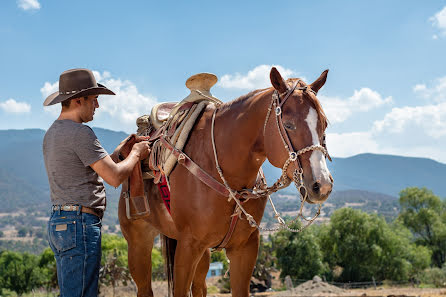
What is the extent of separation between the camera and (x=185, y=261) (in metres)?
3.83

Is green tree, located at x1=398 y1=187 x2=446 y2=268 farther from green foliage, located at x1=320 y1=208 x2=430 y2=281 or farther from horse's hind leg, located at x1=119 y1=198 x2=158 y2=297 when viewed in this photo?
horse's hind leg, located at x1=119 y1=198 x2=158 y2=297

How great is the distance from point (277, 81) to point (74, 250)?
6.53 ft

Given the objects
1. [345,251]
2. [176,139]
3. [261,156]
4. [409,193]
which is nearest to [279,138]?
[261,156]

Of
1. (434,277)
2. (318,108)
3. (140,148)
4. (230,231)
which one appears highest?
(318,108)

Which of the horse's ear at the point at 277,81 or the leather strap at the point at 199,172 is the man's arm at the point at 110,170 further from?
the horse's ear at the point at 277,81

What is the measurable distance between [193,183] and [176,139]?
1.77 ft

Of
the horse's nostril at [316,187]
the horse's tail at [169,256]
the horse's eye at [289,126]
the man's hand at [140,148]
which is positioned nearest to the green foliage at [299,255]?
the horse's tail at [169,256]

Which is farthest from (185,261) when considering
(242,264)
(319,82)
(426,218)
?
(426,218)

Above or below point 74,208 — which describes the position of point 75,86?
above

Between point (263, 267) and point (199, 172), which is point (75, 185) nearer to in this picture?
point (199, 172)

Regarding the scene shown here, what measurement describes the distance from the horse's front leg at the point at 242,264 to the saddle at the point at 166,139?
101cm

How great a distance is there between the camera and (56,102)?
3.18m

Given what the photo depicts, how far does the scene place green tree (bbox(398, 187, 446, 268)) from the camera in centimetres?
5188

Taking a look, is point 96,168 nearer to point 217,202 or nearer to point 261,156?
point 217,202
